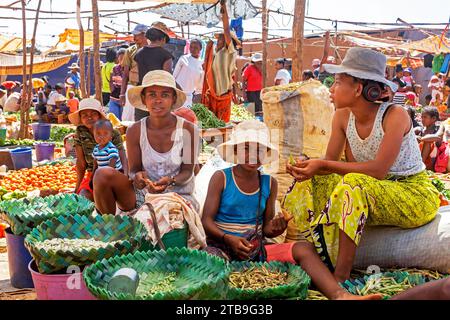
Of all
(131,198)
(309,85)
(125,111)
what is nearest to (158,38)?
(125,111)

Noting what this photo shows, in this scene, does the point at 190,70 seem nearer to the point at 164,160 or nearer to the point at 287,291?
the point at 164,160

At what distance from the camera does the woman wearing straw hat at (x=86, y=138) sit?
4.40 m

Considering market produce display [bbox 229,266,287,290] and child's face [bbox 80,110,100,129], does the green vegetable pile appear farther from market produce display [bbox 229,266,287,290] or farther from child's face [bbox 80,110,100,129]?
market produce display [bbox 229,266,287,290]

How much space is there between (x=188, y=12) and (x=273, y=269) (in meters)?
9.67

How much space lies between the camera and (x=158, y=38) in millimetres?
6359

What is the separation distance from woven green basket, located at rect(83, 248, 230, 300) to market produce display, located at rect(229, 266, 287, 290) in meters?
0.33

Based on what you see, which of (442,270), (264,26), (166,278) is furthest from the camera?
(264,26)

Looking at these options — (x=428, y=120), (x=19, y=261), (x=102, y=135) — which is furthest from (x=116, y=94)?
(x=19, y=261)

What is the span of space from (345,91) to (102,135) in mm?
2011

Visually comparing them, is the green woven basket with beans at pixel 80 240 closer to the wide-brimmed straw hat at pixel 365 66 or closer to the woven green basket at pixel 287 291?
the woven green basket at pixel 287 291

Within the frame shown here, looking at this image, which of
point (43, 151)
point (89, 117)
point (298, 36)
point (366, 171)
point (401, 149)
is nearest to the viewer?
point (366, 171)

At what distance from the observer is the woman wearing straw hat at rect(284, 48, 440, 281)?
9.30 ft

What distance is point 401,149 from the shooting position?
10.2ft
